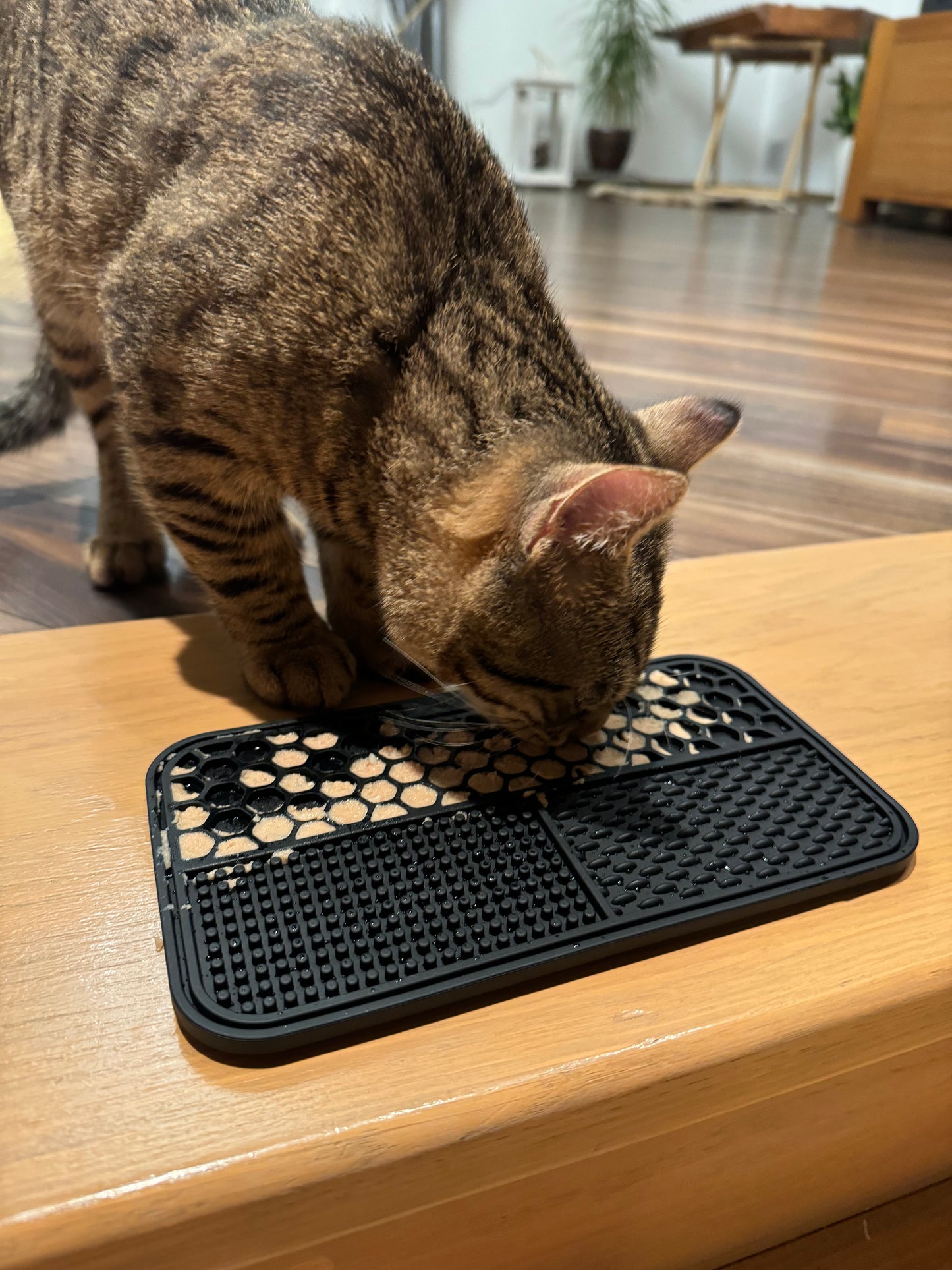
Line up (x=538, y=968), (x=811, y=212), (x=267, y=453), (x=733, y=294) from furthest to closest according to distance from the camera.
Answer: (x=811, y=212)
(x=733, y=294)
(x=267, y=453)
(x=538, y=968)

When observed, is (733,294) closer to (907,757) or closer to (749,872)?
(907,757)

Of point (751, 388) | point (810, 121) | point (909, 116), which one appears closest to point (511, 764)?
point (751, 388)

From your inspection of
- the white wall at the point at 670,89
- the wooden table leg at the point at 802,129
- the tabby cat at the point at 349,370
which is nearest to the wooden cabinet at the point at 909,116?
the wooden table leg at the point at 802,129

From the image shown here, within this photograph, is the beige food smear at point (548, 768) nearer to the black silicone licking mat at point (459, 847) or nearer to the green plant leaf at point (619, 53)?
the black silicone licking mat at point (459, 847)

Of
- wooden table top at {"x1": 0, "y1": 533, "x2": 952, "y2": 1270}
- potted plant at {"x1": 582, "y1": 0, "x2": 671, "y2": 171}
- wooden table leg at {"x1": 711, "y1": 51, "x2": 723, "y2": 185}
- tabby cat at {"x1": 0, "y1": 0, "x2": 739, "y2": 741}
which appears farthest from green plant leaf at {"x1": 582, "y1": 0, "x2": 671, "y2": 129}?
wooden table top at {"x1": 0, "y1": 533, "x2": 952, "y2": 1270}

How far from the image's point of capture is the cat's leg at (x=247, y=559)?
99 centimetres

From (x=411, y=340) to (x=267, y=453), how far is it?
0.61 ft

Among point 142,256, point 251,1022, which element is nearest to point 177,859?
point 251,1022

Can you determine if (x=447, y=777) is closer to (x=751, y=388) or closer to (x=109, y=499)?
(x=109, y=499)

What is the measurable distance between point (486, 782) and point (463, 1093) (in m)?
0.34

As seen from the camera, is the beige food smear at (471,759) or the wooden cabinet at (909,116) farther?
the wooden cabinet at (909,116)

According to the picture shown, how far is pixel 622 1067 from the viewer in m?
0.66

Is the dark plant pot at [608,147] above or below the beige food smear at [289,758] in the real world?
above

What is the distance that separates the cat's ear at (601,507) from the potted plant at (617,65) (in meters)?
6.88
